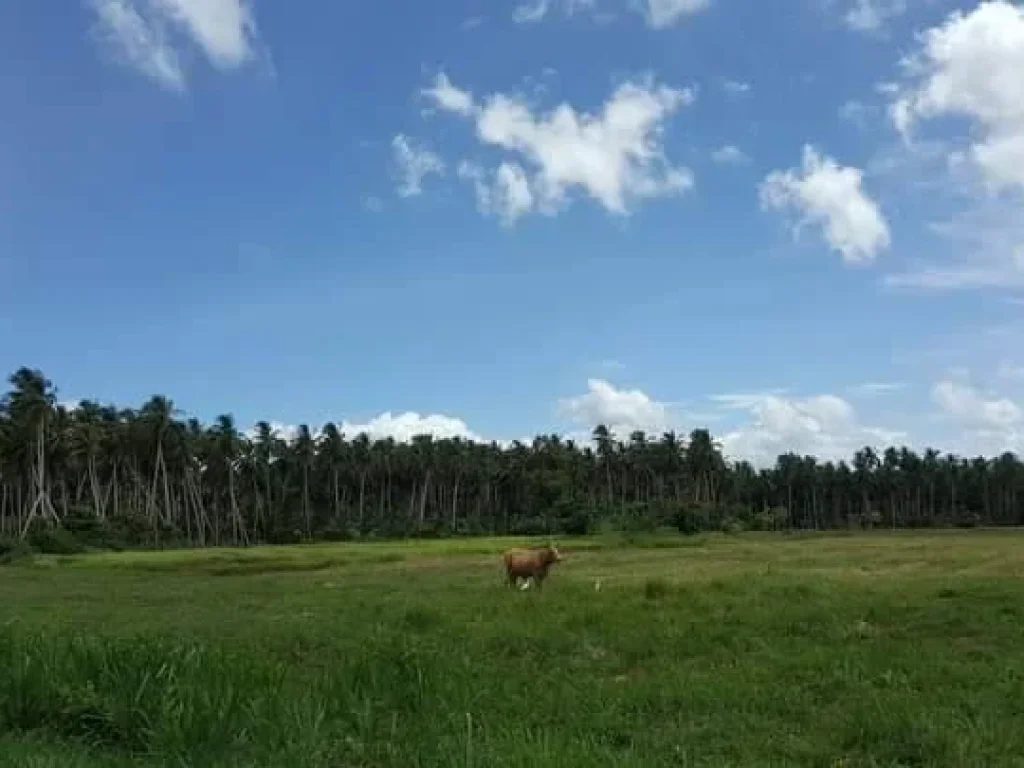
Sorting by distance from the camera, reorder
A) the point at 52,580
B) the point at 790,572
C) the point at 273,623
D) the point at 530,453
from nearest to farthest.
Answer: the point at 273,623
the point at 790,572
the point at 52,580
the point at 530,453

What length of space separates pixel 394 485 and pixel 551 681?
144 m

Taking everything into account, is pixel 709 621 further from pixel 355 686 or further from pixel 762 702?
pixel 355 686

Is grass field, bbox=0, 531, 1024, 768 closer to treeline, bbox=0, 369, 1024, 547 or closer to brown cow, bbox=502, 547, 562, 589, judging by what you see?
brown cow, bbox=502, 547, 562, 589

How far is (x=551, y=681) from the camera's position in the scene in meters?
14.0

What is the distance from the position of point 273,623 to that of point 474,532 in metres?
113

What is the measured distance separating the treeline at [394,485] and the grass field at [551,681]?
226 ft

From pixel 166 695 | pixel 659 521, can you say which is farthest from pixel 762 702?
pixel 659 521

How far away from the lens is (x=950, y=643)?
16.5 m

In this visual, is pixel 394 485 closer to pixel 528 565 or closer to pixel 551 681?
pixel 528 565

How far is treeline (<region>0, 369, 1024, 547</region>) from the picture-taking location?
361ft

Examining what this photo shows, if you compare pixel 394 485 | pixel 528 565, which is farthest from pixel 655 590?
pixel 394 485

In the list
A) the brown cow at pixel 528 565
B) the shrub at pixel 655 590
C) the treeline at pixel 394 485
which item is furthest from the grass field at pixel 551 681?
the treeline at pixel 394 485

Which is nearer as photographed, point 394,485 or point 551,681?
point 551,681

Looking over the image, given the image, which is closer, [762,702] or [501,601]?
[762,702]
